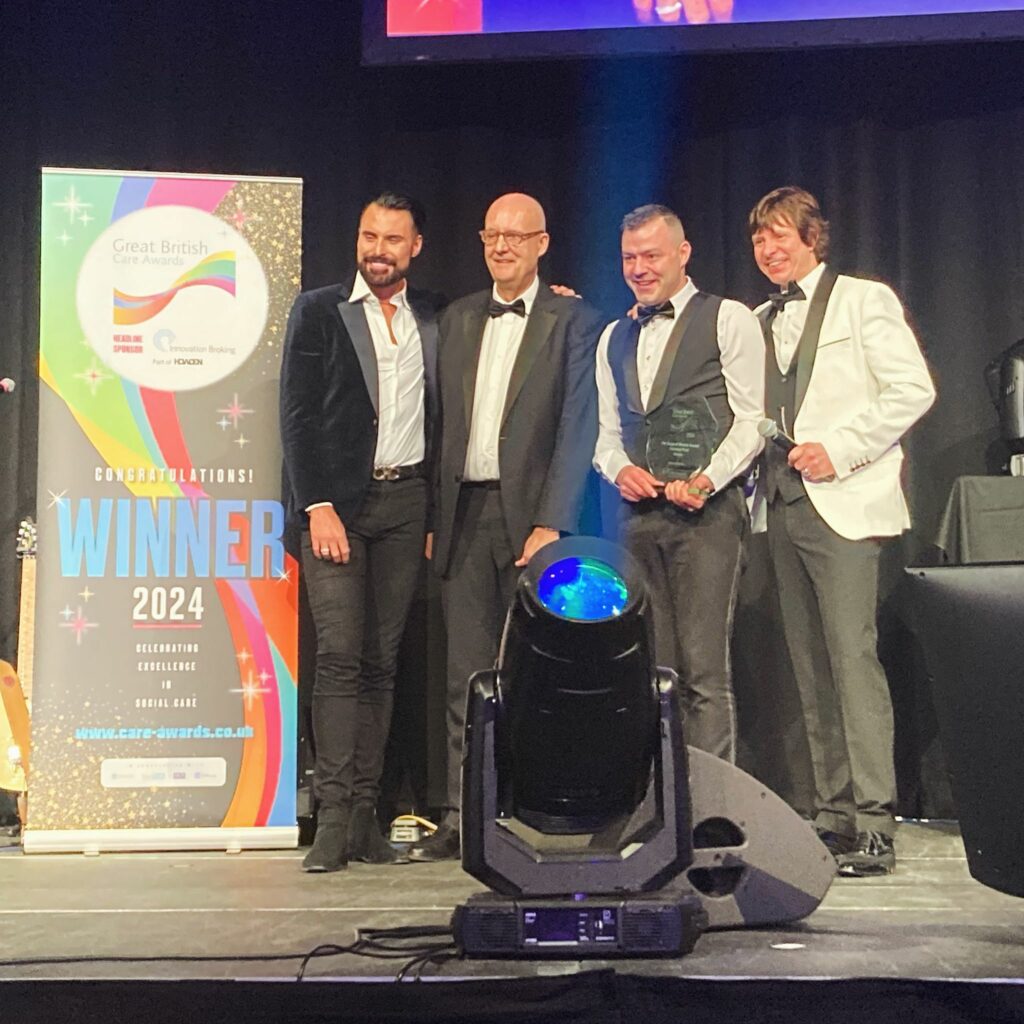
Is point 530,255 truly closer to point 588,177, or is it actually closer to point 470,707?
point 588,177

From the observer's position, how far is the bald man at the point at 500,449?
3.31 m

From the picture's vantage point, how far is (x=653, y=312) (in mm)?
3473

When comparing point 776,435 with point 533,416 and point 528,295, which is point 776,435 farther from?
point 528,295

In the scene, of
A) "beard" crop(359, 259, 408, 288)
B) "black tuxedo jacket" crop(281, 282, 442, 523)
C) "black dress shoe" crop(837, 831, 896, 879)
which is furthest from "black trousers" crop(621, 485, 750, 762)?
"beard" crop(359, 259, 408, 288)

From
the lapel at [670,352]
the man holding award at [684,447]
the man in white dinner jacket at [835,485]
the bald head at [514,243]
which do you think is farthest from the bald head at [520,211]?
the man in white dinner jacket at [835,485]

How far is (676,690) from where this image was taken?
199 cm

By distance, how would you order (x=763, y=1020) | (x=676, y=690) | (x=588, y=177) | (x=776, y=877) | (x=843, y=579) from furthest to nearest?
(x=588, y=177), (x=843, y=579), (x=776, y=877), (x=676, y=690), (x=763, y=1020)

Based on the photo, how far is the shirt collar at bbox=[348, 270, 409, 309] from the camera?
3398 mm

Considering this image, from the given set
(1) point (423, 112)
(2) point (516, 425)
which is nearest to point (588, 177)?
(1) point (423, 112)

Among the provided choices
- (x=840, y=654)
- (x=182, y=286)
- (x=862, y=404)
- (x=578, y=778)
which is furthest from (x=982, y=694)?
(x=182, y=286)

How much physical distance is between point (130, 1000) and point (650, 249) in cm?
245

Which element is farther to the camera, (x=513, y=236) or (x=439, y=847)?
(x=513, y=236)

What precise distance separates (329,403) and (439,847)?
122cm

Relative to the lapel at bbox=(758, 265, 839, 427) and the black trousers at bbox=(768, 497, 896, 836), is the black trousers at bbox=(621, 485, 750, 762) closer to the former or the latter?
the black trousers at bbox=(768, 497, 896, 836)
